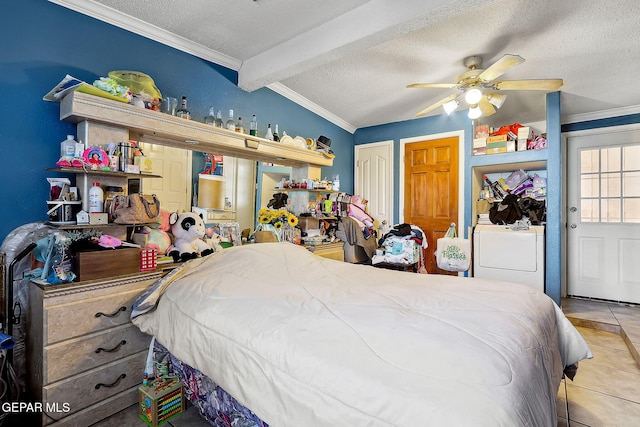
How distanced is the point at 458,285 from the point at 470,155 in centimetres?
270

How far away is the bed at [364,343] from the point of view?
0.85 metres

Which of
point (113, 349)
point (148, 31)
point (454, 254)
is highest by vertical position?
point (148, 31)

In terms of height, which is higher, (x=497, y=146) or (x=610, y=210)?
(x=497, y=146)

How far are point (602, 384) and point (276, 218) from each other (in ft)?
9.62

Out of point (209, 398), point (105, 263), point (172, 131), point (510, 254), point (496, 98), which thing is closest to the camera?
point (209, 398)

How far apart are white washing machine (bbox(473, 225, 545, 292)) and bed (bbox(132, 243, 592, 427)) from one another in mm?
2014

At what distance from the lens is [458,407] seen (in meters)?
0.78

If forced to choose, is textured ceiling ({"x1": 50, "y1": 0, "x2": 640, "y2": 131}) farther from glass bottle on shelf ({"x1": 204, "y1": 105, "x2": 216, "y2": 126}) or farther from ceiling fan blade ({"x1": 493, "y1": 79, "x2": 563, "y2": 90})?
glass bottle on shelf ({"x1": 204, "y1": 105, "x2": 216, "y2": 126})

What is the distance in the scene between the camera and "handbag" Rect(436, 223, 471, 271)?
369cm

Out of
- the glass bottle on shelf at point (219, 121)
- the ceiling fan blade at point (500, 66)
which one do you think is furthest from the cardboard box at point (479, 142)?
the glass bottle on shelf at point (219, 121)

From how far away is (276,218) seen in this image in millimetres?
3193

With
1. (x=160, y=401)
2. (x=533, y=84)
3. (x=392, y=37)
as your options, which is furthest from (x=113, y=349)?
(x=533, y=84)

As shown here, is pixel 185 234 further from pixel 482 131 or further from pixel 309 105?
pixel 482 131

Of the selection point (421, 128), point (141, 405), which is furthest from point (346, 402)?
point (421, 128)
